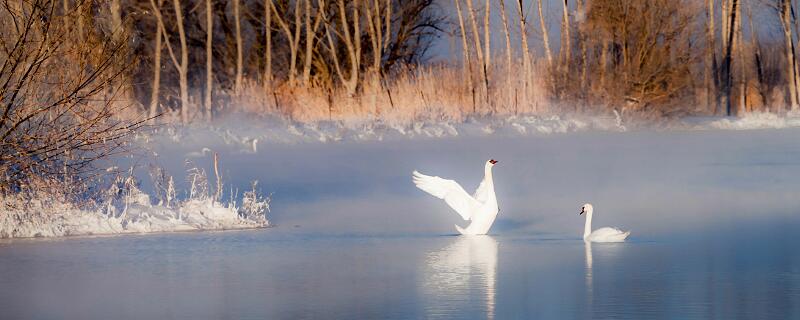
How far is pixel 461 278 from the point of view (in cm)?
935

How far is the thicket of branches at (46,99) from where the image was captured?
11.4 metres

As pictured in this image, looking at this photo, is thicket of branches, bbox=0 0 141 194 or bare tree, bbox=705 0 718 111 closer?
thicket of branches, bbox=0 0 141 194

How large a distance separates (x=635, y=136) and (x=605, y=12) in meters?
4.68

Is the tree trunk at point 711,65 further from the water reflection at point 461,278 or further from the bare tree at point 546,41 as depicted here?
the water reflection at point 461,278

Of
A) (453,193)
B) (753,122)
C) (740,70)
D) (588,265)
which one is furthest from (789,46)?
(588,265)

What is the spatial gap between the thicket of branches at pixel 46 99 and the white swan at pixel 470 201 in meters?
2.94

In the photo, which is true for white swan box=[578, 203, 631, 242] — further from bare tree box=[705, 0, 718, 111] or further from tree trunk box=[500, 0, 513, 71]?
bare tree box=[705, 0, 718, 111]

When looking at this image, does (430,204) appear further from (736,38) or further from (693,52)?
(736,38)

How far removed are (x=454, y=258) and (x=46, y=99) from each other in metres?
4.68

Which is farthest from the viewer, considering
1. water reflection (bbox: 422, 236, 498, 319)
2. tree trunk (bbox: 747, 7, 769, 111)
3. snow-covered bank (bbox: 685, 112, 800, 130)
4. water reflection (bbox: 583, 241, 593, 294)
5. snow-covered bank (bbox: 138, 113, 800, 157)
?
tree trunk (bbox: 747, 7, 769, 111)

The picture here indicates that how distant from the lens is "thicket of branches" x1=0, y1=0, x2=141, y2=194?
11.4 metres

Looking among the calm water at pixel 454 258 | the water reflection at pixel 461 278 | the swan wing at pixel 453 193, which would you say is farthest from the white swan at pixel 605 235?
the swan wing at pixel 453 193

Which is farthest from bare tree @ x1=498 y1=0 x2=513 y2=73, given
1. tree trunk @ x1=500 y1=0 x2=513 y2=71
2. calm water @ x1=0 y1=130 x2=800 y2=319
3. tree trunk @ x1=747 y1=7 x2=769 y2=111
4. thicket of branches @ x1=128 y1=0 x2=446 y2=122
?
calm water @ x1=0 y1=130 x2=800 y2=319

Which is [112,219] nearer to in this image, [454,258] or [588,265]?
[454,258]
